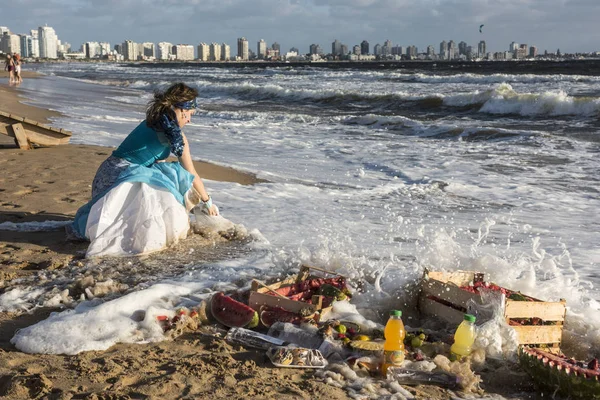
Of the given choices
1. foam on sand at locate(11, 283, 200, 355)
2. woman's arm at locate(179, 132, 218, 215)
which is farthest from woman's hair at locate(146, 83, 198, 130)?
foam on sand at locate(11, 283, 200, 355)

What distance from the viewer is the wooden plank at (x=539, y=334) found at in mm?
4273

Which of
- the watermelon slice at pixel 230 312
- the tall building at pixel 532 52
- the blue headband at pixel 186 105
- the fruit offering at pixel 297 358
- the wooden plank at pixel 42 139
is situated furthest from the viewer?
the tall building at pixel 532 52

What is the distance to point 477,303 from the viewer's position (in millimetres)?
4395

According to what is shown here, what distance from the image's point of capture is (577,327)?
4.62m

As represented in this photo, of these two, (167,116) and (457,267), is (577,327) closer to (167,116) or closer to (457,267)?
(457,267)

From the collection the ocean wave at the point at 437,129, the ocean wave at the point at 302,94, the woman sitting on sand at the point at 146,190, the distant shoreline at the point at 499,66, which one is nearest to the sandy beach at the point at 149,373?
the woman sitting on sand at the point at 146,190

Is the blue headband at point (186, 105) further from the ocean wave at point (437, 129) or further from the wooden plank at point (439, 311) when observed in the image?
the ocean wave at point (437, 129)

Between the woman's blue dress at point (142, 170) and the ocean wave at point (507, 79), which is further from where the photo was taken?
the ocean wave at point (507, 79)

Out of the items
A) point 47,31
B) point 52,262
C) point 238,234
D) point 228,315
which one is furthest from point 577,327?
point 47,31

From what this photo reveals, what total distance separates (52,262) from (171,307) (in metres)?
1.56

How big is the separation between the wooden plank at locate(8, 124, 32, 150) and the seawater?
1.69m

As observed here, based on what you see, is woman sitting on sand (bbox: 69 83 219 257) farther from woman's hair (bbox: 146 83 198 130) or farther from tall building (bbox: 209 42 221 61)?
tall building (bbox: 209 42 221 61)

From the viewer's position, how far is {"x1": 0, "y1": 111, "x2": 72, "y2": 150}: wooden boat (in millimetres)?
10641

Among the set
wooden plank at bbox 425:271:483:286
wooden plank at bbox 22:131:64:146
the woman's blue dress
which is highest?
the woman's blue dress
